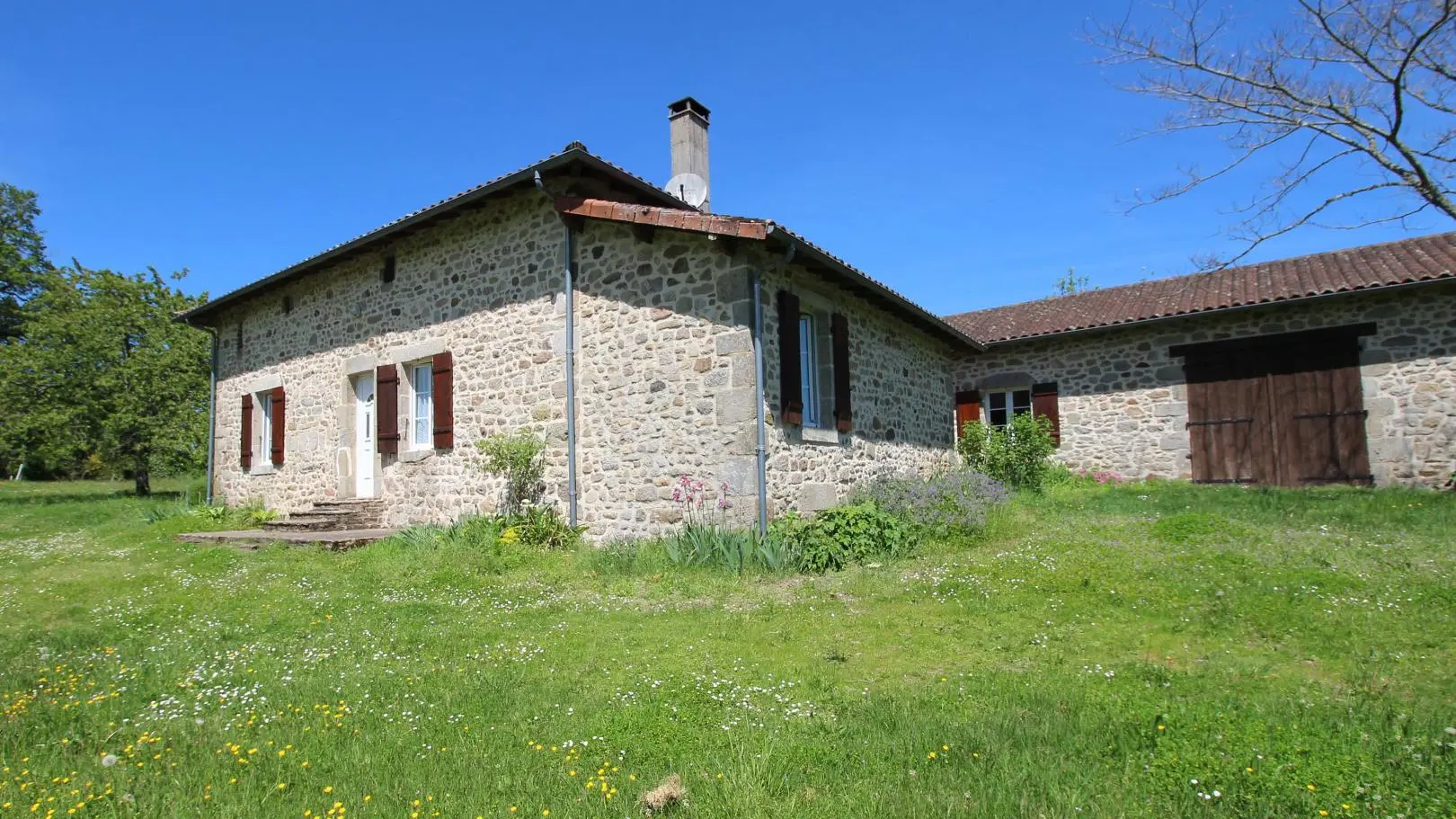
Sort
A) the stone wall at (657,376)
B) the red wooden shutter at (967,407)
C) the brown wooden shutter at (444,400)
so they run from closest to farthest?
the stone wall at (657,376) → the brown wooden shutter at (444,400) → the red wooden shutter at (967,407)

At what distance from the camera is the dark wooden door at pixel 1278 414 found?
11422 millimetres

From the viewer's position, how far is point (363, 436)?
12.0 meters

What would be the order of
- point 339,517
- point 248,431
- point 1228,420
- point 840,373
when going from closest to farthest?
1. point 840,373
2. point 339,517
3. point 1228,420
4. point 248,431

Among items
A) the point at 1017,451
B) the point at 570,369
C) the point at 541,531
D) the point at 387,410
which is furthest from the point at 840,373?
the point at 387,410

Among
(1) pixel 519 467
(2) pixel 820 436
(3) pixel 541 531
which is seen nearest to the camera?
(3) pixel 541 531

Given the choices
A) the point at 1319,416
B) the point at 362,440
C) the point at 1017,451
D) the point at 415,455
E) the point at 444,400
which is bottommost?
the point at 1017,451

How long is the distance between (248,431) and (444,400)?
630 centimetres

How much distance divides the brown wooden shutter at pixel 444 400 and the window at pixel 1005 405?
32.0 ft

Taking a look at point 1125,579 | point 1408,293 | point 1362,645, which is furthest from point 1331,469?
point 1362,645

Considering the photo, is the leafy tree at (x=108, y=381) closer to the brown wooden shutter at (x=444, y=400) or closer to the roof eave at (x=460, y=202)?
the roof eave at (x=460, y=202)

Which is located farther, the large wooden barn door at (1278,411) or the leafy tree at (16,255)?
the leafy tree at (16,255)

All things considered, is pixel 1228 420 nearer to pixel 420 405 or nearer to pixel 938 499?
pixel 938 499

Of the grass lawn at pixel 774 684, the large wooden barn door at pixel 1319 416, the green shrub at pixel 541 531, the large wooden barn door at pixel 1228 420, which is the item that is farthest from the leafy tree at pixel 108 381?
the large wooden barn door at pixel 1319 416

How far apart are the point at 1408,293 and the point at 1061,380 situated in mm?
4908
